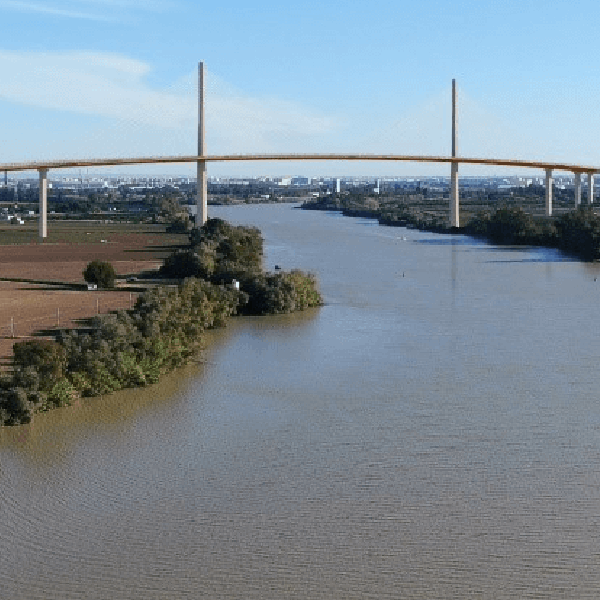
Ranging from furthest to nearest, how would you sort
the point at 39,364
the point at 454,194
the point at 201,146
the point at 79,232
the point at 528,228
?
1. the point at 454,194
2. the point at 79,232
3. the point at 528,228
4. the point at 201,146
5. the point at 39,364

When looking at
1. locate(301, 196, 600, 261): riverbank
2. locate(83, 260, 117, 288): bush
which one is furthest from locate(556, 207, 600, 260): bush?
locate(83, 260, 117, 288): bush

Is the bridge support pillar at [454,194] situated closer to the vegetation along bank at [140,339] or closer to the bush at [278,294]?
the vegetation along bank at [140,339]

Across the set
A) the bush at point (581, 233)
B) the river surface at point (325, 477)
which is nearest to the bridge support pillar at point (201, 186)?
the bush at point (581, 233)

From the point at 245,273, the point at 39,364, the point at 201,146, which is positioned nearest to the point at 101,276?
the point at 245,273

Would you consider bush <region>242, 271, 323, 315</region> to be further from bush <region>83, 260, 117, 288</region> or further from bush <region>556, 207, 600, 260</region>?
bush <region>556, 207, 600, 260</region>

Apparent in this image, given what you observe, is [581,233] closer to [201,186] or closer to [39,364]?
[201,186]
